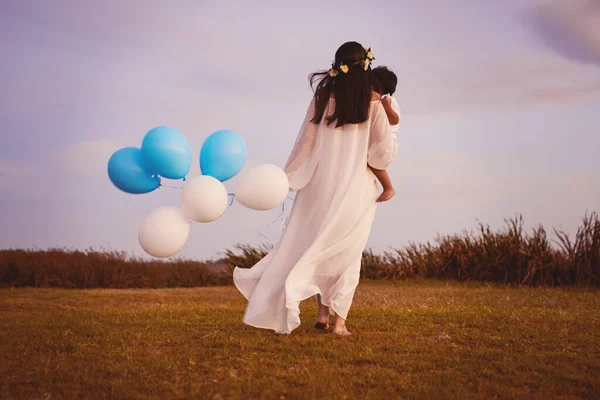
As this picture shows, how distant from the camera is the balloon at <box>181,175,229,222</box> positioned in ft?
16.8

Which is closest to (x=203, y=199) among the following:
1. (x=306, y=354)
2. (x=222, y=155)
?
(x=222, y=155)

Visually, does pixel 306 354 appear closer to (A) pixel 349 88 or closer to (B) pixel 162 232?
(B) pixel 162 232

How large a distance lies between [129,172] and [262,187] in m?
1.28

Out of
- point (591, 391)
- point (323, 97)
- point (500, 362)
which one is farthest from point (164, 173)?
point (591, 391)

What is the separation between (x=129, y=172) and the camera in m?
5.55

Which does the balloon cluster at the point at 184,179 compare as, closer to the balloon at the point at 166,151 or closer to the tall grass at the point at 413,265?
the balloon at the point at 166,151

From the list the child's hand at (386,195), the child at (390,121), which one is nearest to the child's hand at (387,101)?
the child at (390,121)

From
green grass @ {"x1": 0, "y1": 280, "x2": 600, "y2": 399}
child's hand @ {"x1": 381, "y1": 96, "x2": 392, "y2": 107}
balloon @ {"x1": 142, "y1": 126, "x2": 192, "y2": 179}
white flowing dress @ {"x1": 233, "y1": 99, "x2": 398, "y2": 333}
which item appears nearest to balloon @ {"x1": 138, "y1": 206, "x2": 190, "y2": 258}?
balloon @ {"x1": 142, "y1": 126, "x2": 192, "y2": 179}

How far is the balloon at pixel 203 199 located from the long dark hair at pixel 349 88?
1.13m

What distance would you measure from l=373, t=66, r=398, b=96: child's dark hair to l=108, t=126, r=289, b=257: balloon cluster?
5.50 ft

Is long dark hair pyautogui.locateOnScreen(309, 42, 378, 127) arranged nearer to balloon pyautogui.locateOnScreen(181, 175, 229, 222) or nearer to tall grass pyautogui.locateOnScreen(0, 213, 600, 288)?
balloon pyautogui.locateOnScreen(181, 175, 229, 222)

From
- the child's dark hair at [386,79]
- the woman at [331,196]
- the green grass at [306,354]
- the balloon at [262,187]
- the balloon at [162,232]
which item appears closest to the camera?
the green grass at [306,354]

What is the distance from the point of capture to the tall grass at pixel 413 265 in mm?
12820

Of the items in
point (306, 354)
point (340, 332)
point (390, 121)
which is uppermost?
point (390, 121)
